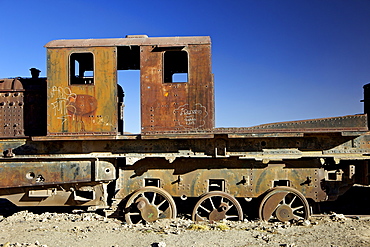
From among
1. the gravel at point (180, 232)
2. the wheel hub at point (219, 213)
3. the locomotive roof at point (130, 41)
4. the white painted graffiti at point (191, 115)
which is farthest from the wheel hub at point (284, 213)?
the locomotive roof at point (130, 41)

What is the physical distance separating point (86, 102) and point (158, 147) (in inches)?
74.9

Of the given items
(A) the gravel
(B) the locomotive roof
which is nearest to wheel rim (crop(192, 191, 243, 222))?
(A) the gravel

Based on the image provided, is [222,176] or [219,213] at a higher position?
[222,176]

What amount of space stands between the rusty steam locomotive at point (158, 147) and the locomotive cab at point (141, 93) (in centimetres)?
2

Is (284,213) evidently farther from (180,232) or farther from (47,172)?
(47,172)

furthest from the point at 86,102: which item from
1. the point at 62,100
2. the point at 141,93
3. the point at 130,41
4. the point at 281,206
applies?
the point at 281,206

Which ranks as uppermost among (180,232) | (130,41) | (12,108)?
(130,41)

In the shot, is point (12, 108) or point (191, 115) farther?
point (12, 108)

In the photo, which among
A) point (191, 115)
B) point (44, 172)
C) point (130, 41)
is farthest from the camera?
point (130, 41)

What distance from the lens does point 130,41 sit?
7359 millimetres

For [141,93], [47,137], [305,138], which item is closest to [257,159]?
[305,138]

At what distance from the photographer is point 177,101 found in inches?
281

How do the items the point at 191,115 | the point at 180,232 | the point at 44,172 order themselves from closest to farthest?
the point at 180,232, the point at 191,115, the point at 44,172

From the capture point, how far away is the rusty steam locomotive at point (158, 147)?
23.3ft
